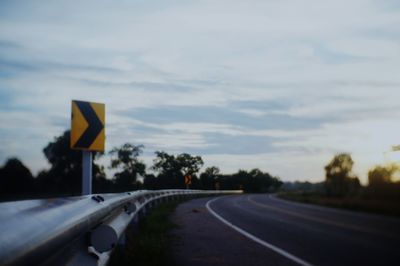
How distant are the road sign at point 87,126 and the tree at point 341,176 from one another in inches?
385

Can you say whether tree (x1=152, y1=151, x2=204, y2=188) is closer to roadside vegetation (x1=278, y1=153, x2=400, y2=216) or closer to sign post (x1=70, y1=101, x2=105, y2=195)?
roadside vegetation (x1=278, y1=153, x2=400, y2=216)

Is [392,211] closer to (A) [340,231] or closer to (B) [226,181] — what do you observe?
A: (A) [340,231]

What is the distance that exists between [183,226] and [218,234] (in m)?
2.43

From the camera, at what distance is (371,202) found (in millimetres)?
22922

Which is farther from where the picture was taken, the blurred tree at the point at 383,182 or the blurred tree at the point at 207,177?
the blurred tree at the point at 207,177

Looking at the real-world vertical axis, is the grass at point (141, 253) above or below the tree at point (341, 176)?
below

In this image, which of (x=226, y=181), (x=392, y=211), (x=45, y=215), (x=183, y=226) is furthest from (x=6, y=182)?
(x=226, y=181)

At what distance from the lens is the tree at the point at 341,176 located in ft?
51.7

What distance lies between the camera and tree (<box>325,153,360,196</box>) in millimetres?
15750

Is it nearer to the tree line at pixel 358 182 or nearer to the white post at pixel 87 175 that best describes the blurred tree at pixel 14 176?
the white post at pixel 87 175

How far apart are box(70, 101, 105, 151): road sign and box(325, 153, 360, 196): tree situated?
978 cm

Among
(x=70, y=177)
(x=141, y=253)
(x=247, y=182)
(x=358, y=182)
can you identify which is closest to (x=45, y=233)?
(x=141, y=253)

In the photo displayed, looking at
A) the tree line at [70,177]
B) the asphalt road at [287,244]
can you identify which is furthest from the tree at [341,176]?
the tree line at [70,177]

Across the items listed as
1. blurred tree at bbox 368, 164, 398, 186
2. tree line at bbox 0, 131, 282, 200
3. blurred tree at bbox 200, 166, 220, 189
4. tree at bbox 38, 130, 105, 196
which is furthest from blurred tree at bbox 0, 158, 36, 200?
blurred tree at bbox 200, 166, 220, 189
